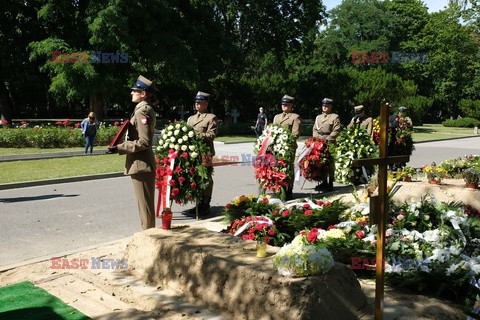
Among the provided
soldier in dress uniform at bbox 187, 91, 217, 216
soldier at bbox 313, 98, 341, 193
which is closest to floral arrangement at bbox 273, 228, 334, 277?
soldier in dress uniform at bbox 187, 91, 217, 216

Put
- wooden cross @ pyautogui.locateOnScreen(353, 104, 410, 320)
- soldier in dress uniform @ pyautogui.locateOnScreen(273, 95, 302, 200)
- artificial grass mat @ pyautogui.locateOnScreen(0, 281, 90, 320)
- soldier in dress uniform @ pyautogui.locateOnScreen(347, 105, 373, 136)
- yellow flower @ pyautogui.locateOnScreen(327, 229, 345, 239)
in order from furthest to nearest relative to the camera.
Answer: soldier in dress uniform @ pyautogui.locateOnScreen(347, 105, 373, 136) → soldier in dress uniform @ pyautogui.locateOnScreen(273, 95, 302, 200) → yellow flower @ pyautogui.locateOnScreen(327, 229, 345, 239) → artificial grass mat @ pyautogui.locateOnScreen(0, 281, 90, 320) → wooden cross @ pyautogui.locateOnScreen(353, 104, 410, 320)

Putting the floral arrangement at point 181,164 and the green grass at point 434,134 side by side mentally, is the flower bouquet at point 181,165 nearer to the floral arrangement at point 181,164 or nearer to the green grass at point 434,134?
the floral arrangement at point 181,164

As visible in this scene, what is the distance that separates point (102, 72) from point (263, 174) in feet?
68.2

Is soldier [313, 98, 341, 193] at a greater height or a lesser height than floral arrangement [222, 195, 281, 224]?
greater

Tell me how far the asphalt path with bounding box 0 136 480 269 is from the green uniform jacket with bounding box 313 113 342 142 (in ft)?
4.68

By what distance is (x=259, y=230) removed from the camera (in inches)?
269

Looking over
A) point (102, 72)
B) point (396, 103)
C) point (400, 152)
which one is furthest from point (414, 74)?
point (400, 152)

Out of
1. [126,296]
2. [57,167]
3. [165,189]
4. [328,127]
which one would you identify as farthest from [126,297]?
[57,167]

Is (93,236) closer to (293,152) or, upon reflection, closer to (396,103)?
(293,152)

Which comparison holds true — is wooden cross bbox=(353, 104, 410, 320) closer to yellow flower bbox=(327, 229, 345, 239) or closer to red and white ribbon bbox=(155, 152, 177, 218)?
yellow flower bbox=(327, 229, 345, 239)

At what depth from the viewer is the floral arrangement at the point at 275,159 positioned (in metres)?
10.2

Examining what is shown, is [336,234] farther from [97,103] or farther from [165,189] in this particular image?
[97,103]

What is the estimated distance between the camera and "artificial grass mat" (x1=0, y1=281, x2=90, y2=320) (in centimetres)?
472

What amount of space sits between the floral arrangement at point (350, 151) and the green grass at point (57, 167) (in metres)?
7.33
